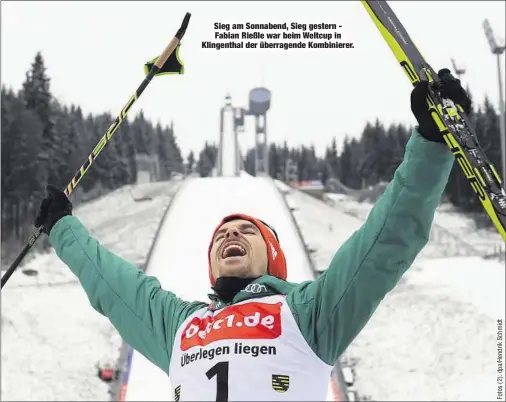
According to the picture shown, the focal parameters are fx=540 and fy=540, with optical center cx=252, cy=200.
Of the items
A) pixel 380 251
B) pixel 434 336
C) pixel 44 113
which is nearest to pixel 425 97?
pixel 380 251

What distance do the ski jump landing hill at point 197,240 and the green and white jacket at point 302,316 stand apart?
2.18 meters

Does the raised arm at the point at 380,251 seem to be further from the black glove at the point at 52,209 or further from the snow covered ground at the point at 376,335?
the snow covered ground at the point at 376,335

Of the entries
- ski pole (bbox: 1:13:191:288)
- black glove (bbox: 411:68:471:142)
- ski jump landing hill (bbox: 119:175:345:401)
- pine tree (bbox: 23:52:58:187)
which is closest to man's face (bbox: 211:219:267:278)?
black glove (bbox: 411:68:471:142)

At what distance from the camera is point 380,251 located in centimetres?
119

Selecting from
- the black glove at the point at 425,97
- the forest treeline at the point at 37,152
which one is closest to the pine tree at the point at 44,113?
the forest treeline at the point at 37,152

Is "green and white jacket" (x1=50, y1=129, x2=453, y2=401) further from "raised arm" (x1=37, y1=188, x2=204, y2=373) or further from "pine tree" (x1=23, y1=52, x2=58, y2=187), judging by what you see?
"pine tree" (x1=23, y1=52, x2=58, y2=187)

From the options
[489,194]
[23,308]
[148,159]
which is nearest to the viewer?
[489,194]

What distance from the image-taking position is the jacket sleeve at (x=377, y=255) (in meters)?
1.14

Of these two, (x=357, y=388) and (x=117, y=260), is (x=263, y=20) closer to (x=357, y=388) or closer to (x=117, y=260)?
(x=117, y=260)

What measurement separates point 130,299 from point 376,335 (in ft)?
25.2

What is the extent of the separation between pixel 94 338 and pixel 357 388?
4.14 m

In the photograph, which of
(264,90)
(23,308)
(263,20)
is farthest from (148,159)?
(263,20)

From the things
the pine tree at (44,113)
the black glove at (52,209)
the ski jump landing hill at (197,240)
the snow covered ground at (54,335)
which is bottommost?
the snow covered ground at (54,335)

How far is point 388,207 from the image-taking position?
1178 millimetres
